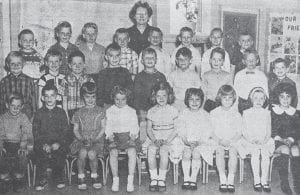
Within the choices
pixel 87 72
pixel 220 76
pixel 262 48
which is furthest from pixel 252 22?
pixel 87 72

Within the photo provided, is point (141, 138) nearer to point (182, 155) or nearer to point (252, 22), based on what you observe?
point (182, 155)

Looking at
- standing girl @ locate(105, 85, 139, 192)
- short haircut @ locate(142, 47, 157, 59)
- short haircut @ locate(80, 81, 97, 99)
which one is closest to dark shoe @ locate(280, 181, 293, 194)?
standing girl @ locate(105, 85, 139, 192)

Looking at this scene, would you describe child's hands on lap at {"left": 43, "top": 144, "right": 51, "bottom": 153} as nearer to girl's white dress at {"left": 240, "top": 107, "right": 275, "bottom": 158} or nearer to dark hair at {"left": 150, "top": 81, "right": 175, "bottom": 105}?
dark hair at {"left": 150, "top": 81, "right": 175, "bottom": 105}

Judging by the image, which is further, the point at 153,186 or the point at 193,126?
the point at 193,126

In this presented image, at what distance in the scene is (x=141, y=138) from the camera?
2.31 meters

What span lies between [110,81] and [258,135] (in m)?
0.91

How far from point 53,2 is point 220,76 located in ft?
4.04

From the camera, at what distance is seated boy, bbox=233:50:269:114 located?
2.47 meters

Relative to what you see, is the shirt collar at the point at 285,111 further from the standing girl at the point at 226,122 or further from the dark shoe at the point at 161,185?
the dark shoe at the point at 161,185

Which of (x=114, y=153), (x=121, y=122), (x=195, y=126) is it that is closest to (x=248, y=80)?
(x=195, y=126)

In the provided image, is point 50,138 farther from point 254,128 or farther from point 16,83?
point 254,128

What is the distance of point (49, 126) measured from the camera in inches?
86.7

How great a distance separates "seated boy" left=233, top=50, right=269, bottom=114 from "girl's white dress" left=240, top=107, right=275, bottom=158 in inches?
8.1

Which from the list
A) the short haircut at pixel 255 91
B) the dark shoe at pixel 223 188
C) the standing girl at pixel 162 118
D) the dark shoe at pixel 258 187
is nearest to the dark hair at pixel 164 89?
the standing girl at pixel 162 118
